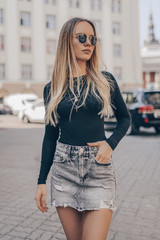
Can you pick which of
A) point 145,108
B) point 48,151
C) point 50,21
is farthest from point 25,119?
point 50,21

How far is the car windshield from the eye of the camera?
37.7 feet

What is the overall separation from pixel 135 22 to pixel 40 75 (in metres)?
17.0

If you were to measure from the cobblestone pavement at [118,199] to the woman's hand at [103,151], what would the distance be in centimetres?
175

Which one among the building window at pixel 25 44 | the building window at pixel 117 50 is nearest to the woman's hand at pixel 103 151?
the building window at pixel 25 44

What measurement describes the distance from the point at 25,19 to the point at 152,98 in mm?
31247

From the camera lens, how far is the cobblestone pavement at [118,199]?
3.51 metres

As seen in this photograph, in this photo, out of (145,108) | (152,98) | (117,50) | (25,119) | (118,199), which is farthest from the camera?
(117,50)

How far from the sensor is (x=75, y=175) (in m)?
1.96

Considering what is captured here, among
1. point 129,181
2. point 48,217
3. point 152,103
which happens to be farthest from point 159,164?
point 152,103

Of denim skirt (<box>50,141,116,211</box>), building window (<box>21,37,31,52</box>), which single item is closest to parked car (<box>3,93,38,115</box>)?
building window (<box>21,37,31,52</box>)

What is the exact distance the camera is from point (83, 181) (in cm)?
196

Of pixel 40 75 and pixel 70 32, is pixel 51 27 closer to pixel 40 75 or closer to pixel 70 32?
pixel 40 75

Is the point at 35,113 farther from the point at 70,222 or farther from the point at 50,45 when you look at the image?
the point at 50,45

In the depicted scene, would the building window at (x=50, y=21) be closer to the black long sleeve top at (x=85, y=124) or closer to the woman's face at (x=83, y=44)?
the woman's face at (x=83, y=44)
